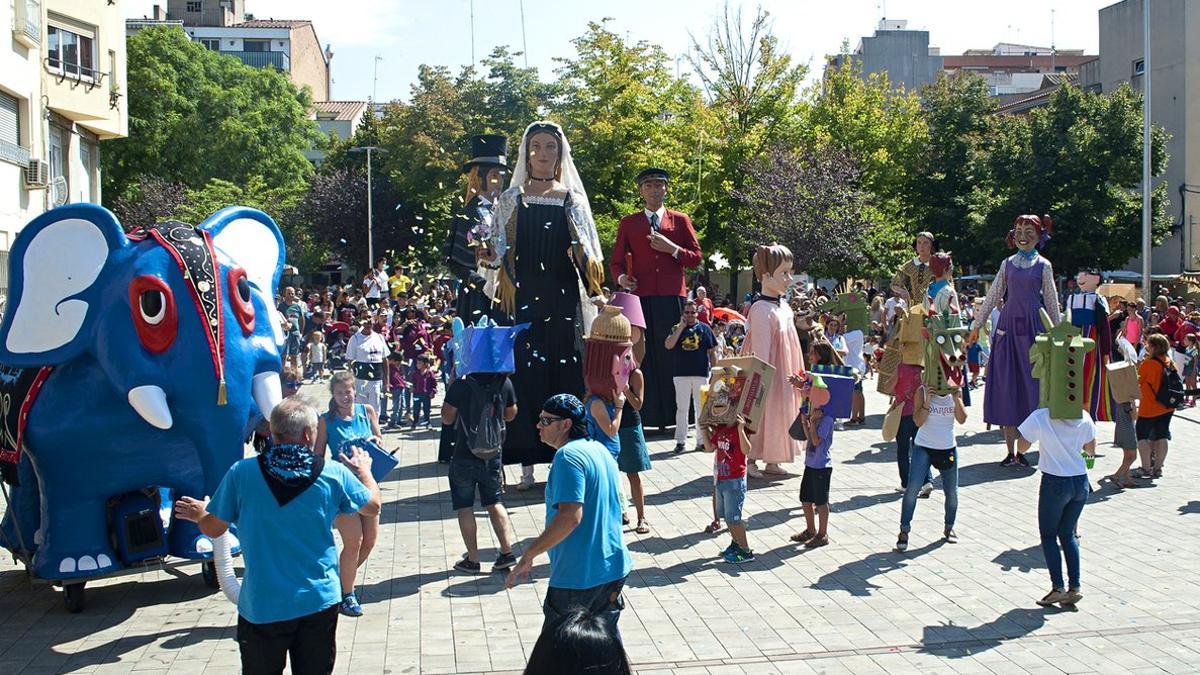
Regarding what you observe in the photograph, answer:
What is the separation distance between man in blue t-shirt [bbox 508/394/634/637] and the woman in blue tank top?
66.0 inches

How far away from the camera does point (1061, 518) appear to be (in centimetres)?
723

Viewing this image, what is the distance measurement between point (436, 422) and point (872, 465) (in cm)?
699

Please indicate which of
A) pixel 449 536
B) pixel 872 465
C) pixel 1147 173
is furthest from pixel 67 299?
pixel 1147 173

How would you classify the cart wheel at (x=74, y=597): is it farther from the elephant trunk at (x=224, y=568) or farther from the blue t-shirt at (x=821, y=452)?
the blue t-shirt at (x=821, y=452)

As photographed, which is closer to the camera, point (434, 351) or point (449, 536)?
point (449, 536)

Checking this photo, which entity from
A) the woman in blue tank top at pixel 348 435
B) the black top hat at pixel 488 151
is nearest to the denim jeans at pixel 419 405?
the black top hat at pixel 488 151

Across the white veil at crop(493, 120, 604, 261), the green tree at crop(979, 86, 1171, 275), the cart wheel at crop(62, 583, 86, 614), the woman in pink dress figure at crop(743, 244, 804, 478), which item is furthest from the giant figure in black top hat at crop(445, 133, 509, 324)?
the green tree at crop(979, 86, 1171, 275)

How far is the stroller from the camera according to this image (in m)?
25.2

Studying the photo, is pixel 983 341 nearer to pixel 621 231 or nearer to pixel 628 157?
pixel 621 231

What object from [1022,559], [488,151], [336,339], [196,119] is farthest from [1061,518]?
[196,119]

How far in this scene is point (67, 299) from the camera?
7309 mm

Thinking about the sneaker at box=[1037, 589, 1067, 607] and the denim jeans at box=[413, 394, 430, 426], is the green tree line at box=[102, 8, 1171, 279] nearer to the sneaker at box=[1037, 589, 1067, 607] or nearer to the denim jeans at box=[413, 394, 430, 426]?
the denim jeans at box=[413, 394, 430, 426]

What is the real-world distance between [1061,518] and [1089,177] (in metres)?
30.4

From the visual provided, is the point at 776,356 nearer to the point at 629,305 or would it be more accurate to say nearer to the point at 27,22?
the point at 629,305
